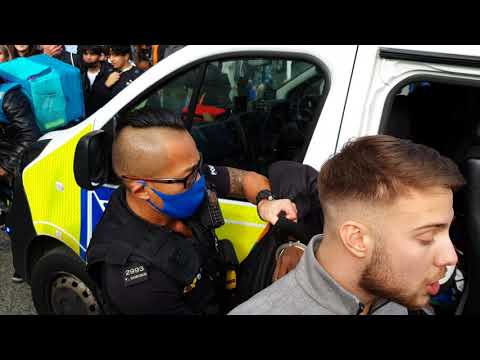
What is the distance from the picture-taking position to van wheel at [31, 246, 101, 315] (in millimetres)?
2291

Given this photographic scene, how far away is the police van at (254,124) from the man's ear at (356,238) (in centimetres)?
63

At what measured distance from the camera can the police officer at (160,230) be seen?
1512 mm

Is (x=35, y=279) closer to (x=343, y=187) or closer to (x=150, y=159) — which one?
(x=150, y=159)

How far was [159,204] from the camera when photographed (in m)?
1.68

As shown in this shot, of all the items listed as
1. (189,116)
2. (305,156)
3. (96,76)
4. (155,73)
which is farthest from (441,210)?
(96,76)

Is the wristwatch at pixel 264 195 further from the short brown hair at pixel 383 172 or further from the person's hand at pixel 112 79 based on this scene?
the person's hand at pixel 112 79

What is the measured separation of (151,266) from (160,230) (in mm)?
158

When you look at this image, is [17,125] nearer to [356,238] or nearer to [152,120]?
[152,120]

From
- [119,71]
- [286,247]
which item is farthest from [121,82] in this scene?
[286,247]

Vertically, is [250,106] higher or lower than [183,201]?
higher

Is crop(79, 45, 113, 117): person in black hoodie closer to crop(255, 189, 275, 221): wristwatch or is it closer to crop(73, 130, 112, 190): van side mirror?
crop(73, 130, 112, 190): van side mirror

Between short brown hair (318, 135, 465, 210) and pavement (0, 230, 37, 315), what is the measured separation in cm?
248

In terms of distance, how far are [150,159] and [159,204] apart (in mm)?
173

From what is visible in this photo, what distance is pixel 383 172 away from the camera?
1135mm
